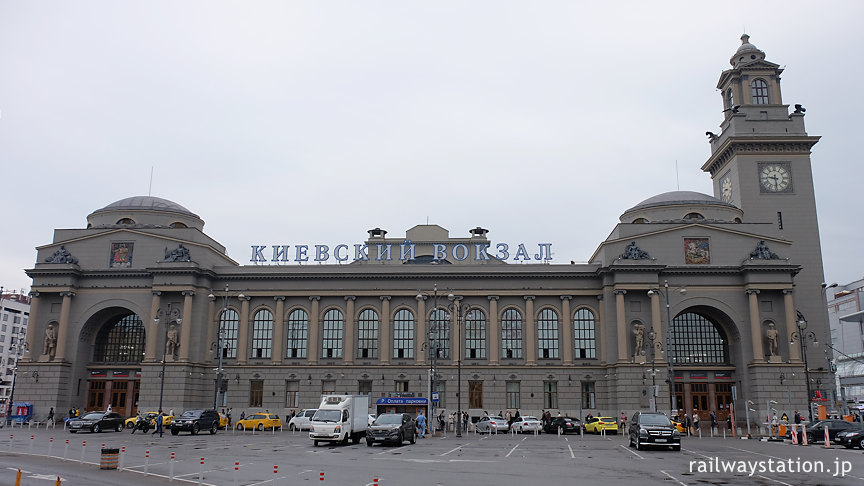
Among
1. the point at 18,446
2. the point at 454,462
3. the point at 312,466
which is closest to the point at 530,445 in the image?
the point at 454,462

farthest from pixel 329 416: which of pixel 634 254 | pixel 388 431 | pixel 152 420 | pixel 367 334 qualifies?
pixel 634 254

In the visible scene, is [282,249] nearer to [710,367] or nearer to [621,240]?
[621,240]

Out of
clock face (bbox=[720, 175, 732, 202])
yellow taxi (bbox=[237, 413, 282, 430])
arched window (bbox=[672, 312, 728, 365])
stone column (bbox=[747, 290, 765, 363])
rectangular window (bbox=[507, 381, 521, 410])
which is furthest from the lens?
clock face (bbox=[720, 175, 732, 202])

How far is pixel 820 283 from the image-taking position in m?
69.1

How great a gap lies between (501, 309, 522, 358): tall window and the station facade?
0.46 ft

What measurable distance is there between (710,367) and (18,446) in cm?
5633

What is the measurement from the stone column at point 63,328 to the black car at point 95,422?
58.6 ft

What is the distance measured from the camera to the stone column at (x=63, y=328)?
65812 mm

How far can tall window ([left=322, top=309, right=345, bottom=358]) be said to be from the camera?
67500 mm

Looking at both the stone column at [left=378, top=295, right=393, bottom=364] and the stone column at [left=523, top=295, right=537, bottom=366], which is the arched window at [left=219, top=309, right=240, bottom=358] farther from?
the stone column at [left=523, top=295, right=537, bottom=366]

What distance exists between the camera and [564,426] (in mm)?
56500

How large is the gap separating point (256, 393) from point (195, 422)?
17.0 m

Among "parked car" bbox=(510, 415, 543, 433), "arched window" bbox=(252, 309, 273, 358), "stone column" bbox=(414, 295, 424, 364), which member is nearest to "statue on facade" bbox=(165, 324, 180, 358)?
"arched window" bbox=(252, 309, 273, 358)

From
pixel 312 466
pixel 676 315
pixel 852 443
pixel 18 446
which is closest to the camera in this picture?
pixel 312 466
